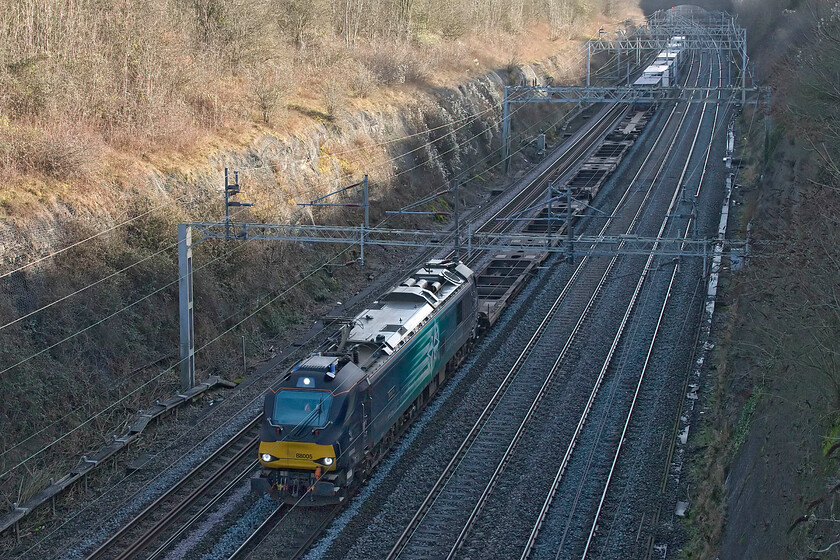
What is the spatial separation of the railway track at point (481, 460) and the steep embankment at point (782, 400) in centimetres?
352

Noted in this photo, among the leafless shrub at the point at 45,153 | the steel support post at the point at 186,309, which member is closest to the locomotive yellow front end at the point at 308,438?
the steel support post at the point at 186,309

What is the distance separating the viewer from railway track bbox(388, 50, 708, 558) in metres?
16.8

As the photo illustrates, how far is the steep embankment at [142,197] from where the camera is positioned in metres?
21.2

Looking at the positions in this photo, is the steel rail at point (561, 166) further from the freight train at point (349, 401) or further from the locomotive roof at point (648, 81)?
the freight train at point (349, 401)

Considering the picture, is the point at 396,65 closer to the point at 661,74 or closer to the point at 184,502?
the point at 661,74

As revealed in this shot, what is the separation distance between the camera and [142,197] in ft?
86.5

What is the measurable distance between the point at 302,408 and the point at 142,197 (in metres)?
12.2

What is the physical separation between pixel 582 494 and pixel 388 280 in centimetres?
1645

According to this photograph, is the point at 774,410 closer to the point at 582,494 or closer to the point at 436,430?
the point at 582,494

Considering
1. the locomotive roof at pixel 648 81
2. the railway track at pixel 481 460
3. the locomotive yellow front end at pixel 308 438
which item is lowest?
the railway track at pixel 481 460

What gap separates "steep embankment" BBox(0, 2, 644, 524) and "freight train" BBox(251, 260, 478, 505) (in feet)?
18.2

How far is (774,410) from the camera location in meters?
17.9

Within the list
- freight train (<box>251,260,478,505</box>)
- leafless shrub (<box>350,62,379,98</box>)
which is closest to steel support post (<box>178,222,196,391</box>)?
freight train (<box>251,260,478,505</box>)

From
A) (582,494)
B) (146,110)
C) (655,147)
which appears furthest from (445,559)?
(655,147)
